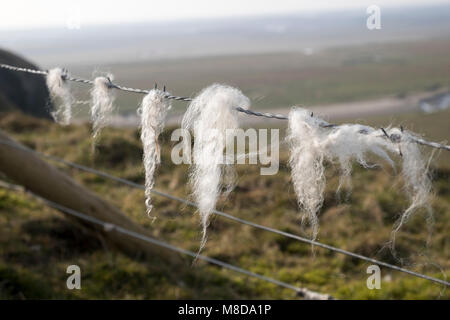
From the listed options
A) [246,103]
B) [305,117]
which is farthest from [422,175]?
[246,103]

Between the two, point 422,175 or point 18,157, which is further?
point 18,157

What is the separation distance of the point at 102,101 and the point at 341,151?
1.53 metres

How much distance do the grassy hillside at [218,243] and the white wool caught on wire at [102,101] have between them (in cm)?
70

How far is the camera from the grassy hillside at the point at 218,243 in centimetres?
466

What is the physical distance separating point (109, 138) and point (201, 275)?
4.93 metres

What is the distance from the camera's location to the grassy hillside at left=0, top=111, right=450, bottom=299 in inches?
183

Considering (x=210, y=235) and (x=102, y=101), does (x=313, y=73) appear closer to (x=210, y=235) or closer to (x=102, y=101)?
(x=210, y=235)

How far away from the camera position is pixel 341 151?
6.75ft

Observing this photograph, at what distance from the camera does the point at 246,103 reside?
7.81 ft

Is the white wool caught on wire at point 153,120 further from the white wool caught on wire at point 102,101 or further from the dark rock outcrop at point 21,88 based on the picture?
the dark rock outcrop at point 21,88

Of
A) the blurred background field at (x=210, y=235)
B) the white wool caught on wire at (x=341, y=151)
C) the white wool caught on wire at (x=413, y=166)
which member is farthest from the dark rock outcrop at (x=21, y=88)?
the white wool caught on wire at (x=413, y=166)
